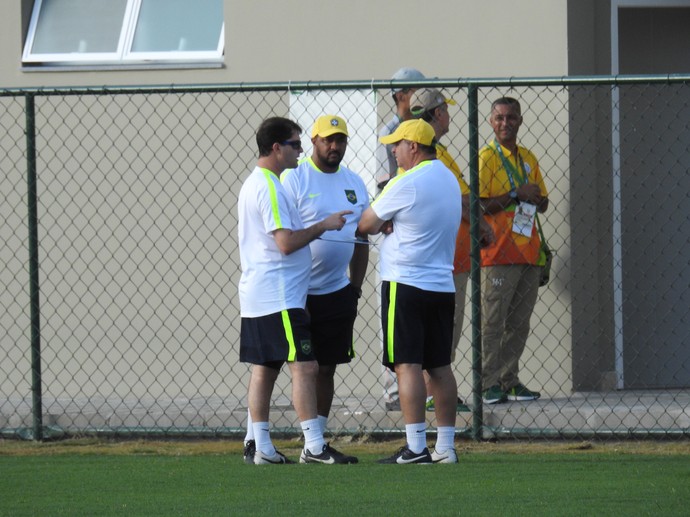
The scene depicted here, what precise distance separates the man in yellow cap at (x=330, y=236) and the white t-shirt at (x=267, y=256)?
242 millimetres

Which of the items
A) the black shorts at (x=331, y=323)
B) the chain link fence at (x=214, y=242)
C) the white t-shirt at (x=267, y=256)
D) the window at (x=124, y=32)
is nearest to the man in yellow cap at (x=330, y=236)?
the black shorts at (x=331, y=323)

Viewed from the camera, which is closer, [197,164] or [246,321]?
[246,321]

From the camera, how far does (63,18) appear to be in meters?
9.91

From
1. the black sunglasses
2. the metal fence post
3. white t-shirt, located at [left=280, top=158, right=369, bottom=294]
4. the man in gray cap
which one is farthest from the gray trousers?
the metal fence post

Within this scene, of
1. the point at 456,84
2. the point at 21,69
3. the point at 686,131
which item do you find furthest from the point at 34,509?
the point at 686,131

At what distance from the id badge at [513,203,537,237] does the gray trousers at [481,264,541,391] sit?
22cm

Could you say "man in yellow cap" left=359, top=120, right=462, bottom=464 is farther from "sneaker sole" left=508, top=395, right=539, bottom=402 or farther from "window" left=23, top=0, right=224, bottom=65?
"window" left=23, top=0, right=224, bottom=65

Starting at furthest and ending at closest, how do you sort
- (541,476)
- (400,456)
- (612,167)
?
1. (612,167)
2. (400,456)
3. (541,476)

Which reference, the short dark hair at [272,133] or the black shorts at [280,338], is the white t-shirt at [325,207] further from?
the black shorts at [280,338]

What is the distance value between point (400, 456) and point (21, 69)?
4247 mm

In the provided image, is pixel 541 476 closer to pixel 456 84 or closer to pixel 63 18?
pixel 456 84

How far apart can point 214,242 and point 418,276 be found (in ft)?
8.44

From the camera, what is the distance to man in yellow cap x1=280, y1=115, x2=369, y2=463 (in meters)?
7.26

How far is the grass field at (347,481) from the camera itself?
574 centimetres
